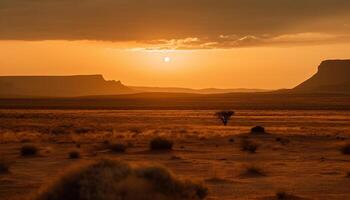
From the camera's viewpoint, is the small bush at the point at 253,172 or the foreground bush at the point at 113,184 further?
the small bush at the point at 253,172

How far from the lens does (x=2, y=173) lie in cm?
2358

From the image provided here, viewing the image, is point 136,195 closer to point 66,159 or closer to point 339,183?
point 339,183

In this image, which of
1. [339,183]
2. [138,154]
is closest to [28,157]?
[138,154]

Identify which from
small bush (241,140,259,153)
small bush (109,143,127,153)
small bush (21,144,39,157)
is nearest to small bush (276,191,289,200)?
small bush (241,140,259,153)

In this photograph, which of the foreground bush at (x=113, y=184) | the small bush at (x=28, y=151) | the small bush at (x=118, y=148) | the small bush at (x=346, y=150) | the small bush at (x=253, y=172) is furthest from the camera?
the small bush at (x=118, y=148)

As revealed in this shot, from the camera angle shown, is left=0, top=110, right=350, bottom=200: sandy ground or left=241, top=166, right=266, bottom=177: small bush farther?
left=241, top=166, right=266, bottom=177: small bush

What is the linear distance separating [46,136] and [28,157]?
55.7ft

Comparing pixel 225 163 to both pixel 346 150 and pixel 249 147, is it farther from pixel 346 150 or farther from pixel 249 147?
pixel 346 150

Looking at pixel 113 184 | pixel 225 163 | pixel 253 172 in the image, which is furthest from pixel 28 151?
pixel 113 184

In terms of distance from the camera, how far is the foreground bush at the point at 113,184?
11758 mm

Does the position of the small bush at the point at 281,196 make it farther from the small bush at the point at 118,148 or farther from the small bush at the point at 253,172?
the small bush at the point at 118,148

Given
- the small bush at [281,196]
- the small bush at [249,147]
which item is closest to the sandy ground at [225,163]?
the small bush at [249,147]

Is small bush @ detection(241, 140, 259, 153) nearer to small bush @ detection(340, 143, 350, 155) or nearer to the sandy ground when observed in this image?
the sandy ground

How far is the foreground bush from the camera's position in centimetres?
A: 1176
